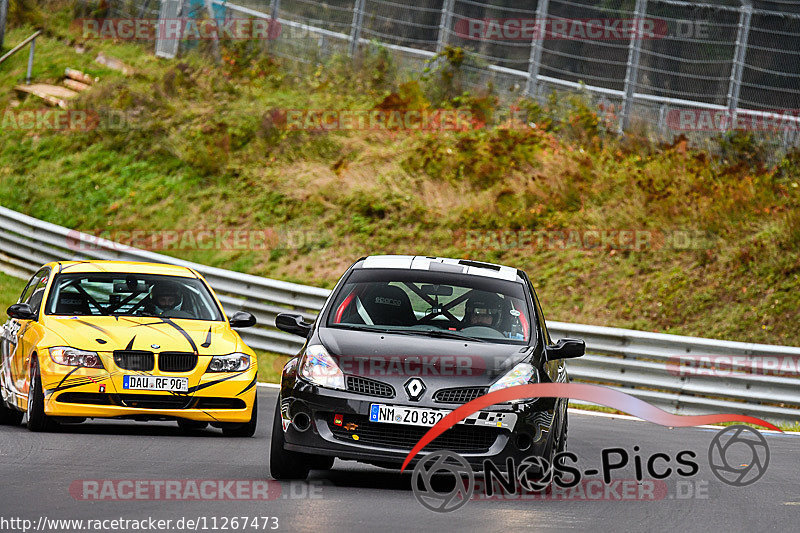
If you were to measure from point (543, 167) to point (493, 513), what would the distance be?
17753 mm

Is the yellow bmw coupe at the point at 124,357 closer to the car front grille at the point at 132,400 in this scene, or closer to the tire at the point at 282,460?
the car front grille at the point at 132,400

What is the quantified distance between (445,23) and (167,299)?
1776 cm

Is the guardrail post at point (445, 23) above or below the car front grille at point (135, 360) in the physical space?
above

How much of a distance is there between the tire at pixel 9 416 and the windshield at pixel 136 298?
1062mm

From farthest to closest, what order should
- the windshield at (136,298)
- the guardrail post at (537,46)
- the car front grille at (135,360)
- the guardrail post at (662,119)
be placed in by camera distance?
the guardrail post at (537,46) < the guardrail post at (662,119) < the windshield at (136,298) < the car front grille at (135,360)

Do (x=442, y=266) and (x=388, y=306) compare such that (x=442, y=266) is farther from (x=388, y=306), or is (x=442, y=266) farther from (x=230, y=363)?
(x=230, y=363)

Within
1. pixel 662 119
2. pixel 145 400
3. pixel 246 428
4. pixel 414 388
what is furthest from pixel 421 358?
pixel 662 119

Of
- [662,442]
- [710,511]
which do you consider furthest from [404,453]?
[662,442]

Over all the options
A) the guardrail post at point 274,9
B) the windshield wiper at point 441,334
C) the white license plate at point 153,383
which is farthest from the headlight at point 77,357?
the guardrail post at point 274,9

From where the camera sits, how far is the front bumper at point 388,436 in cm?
868

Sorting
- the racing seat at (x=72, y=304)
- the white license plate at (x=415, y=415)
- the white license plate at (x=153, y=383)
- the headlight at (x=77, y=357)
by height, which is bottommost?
the white license plate at (x=153, y=383)

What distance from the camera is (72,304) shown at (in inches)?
483

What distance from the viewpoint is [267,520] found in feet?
24.9

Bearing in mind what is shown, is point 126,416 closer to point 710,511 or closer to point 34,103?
point 710,511
